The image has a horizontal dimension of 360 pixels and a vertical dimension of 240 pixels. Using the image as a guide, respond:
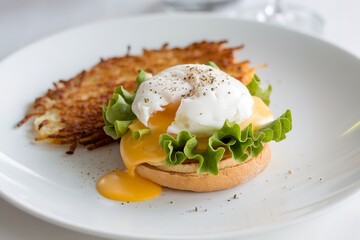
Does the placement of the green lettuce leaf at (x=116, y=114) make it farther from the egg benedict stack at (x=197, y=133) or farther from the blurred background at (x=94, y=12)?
the blurred background at (x=94, y=12)

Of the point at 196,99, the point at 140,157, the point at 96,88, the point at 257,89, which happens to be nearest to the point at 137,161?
the point at 140,157

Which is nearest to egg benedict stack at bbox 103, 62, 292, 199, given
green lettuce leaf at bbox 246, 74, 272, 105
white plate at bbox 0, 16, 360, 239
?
white plate at bbox 0, 16, 360, 239

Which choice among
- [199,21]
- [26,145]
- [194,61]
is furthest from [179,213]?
[199,21]

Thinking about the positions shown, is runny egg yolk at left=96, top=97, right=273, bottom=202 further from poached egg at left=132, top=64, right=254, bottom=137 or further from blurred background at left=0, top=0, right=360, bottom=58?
blurred background at left=0, top=0, right=360, bottom=58

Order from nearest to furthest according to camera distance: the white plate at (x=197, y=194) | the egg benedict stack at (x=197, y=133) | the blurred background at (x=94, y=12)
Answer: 1. the white plate at (x=197, y=194)
2. the egg benedict stack at (x=197, y=133)
3. the blurred background at (x=94, y=12)

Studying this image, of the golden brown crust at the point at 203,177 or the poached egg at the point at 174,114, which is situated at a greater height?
the poached egg at the point at 174,114

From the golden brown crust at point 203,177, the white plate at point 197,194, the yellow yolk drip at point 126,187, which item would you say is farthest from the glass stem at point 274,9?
the yellow yolk drip at point 126,187

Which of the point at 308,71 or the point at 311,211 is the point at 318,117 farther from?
the point at 311,211
